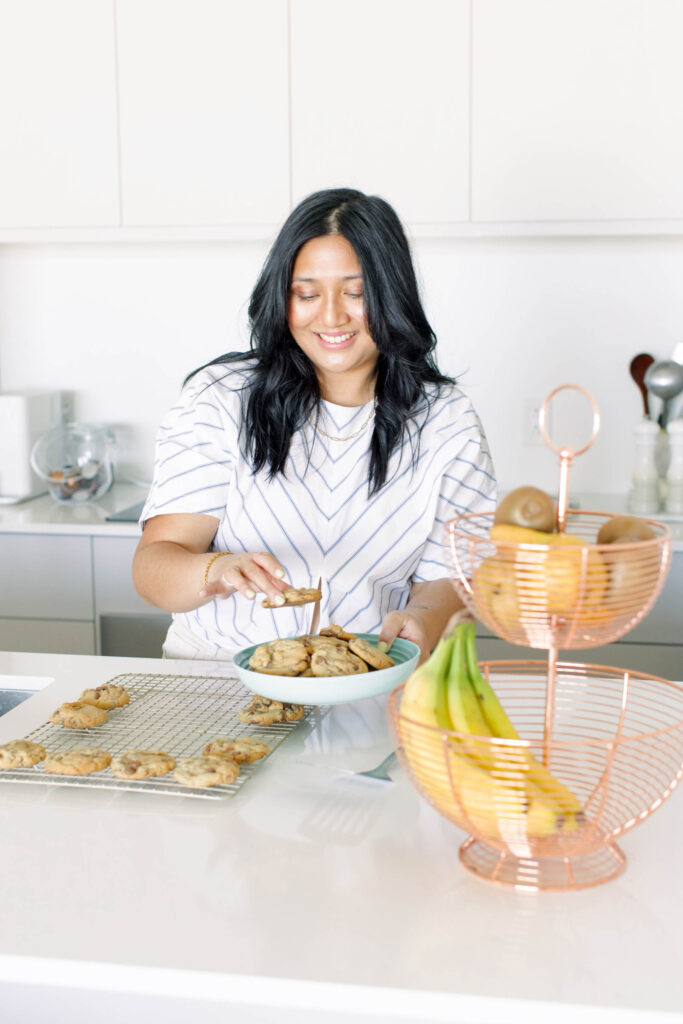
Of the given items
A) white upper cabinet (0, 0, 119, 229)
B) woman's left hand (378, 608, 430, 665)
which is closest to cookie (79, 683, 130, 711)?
woman's left hand (378, 608, 430, 665)

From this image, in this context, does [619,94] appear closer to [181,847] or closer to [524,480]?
[524,480]

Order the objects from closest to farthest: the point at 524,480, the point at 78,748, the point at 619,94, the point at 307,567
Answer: the point at 78,748 < the point at 307,567 < the point at 619,94 < the point at 524,480

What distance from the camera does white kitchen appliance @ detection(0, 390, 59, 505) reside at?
2.87m

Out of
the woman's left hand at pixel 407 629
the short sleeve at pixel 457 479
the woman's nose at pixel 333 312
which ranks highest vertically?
the woman's nose at pixel 333 312

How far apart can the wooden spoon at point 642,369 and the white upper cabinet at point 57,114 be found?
4.69ft

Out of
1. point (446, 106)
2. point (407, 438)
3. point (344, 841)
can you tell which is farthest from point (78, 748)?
point (446, 106)

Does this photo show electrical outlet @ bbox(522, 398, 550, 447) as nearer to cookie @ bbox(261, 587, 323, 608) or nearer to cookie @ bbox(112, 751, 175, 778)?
cookie @ bbox(261, 587, 323, 608)

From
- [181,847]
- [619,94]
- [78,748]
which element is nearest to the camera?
[181,847]

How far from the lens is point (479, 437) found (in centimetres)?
179

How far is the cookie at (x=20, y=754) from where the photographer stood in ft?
3.53

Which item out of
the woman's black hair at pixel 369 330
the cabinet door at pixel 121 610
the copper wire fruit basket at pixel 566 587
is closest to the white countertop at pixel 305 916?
the copper wire fruit basket at pixel 566 587

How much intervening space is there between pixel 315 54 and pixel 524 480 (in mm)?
1255

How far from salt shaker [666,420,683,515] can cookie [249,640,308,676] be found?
1.74 metres

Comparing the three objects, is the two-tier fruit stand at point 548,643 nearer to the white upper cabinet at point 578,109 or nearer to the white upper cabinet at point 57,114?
the white upper cabinet at point 578,109
